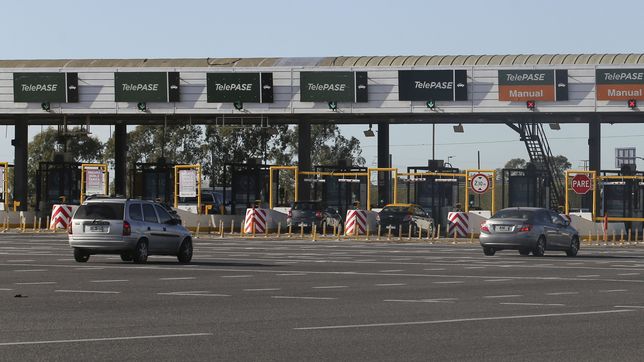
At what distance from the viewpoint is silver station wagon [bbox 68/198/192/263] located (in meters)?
31.1

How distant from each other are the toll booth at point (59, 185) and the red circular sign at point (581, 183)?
876 inches

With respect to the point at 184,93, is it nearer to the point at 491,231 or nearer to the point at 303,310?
the point at 491,231

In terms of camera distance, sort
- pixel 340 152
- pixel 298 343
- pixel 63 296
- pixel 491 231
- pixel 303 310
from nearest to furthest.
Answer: pixel 298 343 → pixel 303 310 → pixel 63 296 → pixel 491 231 → pixel 340 152

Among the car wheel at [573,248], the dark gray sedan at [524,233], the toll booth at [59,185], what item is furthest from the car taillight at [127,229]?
the toll booth at [59,185]

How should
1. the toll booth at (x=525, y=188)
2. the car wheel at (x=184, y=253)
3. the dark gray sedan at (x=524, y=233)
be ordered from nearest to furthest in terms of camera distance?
the car wheel at (x=184, y=253) → the dark gray sedan at (x=524, y=233) → the toll booth at (x=525, y=188)

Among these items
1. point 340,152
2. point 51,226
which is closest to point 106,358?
point 51,226

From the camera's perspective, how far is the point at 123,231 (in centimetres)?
3105

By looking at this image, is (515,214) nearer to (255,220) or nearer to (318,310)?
(255,220)

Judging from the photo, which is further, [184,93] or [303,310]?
[184,93]

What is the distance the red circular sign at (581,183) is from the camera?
55469 mm

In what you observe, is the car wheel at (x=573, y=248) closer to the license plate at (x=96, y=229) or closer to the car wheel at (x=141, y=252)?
the car wheel at (x=141, y=252)

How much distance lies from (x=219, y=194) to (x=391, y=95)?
12.9m

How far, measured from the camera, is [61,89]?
215 ft

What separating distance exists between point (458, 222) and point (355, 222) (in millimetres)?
→ 4172
